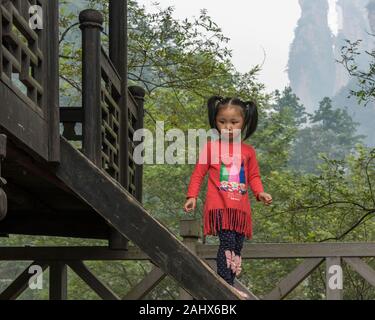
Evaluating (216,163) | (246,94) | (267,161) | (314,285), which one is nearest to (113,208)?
(216,163)

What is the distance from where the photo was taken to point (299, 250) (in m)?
9.97

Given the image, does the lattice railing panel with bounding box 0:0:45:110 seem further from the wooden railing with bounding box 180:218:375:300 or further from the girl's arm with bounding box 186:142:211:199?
the wooden railing with bounding box 180:218:375:300

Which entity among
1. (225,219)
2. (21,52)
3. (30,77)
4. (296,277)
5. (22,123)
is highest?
(21,52)

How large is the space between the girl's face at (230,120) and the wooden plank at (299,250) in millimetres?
2944

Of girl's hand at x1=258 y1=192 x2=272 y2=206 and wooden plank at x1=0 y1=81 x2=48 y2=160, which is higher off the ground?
wooden plank at x1=0 y1=81 x2=48 y2=160

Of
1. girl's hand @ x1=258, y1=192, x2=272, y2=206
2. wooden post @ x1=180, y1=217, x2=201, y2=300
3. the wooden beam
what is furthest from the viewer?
the wooden beam

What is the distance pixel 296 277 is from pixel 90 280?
7.95ft

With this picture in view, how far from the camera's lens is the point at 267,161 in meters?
37.8

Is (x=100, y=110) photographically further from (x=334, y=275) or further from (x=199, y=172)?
(x=334, y=275)

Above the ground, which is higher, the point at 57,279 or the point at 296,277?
the point at 296,277

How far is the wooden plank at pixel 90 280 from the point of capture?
11.4 m

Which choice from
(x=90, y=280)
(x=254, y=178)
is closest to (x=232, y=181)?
(x=254, y=178)

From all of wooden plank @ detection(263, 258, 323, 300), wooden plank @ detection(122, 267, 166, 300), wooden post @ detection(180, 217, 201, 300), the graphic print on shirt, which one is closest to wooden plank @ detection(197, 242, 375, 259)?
wooden plank @ detection(263, 258, 323, 300)

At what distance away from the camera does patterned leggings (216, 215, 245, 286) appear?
7059mm
